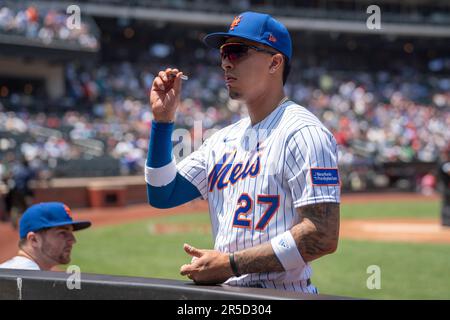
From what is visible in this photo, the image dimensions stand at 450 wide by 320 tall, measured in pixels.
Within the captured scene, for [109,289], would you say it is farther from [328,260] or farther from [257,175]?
[328,260]

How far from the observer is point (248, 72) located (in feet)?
8.73

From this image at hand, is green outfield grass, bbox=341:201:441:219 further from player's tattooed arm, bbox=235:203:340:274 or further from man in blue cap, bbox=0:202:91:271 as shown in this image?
player's tattooed arm, bbox=235:203:340:274

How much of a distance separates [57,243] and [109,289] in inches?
80.1

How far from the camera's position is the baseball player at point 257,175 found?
235 cm

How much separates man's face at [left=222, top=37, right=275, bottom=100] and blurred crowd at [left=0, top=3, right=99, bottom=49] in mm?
22816

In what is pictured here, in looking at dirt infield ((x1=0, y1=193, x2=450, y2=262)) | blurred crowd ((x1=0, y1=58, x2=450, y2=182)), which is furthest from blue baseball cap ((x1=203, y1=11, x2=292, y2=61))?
blurred crowd ((x1=0, y1=58, x2=450, y2=182))

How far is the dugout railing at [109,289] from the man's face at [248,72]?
0.86m

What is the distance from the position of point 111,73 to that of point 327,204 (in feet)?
102

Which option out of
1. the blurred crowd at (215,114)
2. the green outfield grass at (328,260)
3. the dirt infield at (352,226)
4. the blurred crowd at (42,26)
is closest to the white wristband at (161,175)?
the green outfield grass at (328,260)

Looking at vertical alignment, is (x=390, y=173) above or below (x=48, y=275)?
below

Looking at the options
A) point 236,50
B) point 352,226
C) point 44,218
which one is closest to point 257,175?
point 236,50

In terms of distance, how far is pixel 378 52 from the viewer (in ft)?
148

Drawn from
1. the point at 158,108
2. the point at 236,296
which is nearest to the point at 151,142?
the point at 158,108

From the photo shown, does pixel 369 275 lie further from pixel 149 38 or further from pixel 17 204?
pixel 149 38
